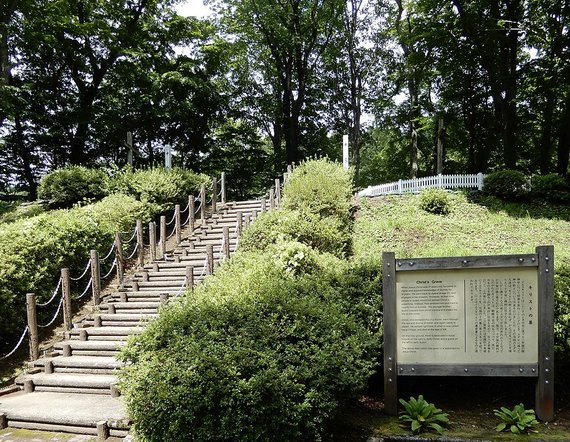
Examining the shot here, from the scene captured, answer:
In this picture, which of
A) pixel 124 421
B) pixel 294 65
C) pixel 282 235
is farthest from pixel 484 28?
pixel 124 421

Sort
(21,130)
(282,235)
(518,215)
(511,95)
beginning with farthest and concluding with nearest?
(21,130), (511,95), (518,215), (282,235)

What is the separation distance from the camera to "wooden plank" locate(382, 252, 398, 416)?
4.46 m

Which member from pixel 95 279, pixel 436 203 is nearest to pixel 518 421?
pixel 95 279

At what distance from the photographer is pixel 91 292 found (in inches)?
364

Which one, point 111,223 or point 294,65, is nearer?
point 111,223

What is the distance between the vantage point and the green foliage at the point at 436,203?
13953 mm

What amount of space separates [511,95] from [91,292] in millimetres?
18674

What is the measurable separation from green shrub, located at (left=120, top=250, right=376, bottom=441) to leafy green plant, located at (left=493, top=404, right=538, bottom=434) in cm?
Result: 150

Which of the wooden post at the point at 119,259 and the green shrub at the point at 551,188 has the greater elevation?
the green shrub at the point at 551,188

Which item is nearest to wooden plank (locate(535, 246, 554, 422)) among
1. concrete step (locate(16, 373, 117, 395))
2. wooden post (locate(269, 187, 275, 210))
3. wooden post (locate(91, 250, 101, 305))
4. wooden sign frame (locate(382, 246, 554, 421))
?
wooden sign frame (locate(382, 246, 554, 421))

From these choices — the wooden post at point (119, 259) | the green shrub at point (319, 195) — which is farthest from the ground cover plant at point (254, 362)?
the green shrub at point (319, 195)

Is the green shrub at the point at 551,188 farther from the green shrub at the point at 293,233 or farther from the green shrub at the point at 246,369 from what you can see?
the green shrub at the point at 246,369

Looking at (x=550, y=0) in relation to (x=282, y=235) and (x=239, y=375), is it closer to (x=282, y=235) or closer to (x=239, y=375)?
(x=282, y=235)

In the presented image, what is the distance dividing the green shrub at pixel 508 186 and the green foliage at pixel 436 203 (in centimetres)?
306
